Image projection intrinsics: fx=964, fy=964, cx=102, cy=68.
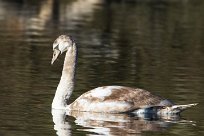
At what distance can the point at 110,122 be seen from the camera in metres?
16.3

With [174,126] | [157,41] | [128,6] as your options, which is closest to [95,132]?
[174,126]

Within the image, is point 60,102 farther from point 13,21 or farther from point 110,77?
point 13,21

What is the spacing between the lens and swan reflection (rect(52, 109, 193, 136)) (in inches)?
604

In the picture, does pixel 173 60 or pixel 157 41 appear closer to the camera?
pixel 173 60

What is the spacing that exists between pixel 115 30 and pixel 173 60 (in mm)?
11945

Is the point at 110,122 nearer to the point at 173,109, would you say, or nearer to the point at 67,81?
the point at 173,109

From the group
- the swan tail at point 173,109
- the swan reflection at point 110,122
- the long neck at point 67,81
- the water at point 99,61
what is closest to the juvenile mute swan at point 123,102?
the swan tail at point 173,109

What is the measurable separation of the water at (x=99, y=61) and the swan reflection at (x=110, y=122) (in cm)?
2

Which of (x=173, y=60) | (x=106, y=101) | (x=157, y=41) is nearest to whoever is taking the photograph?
(x=106, y=101)

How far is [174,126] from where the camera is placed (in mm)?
16031

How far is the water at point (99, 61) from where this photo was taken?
16.1 meters

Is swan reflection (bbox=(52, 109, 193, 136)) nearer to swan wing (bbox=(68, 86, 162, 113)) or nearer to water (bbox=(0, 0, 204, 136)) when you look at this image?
water (bbox=(0, 0, 204, 136))

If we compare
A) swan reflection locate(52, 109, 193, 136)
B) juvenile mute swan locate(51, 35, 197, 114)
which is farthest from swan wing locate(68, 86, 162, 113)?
swan reflection locate(52, 109, 193, 136)

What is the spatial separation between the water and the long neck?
314mm
